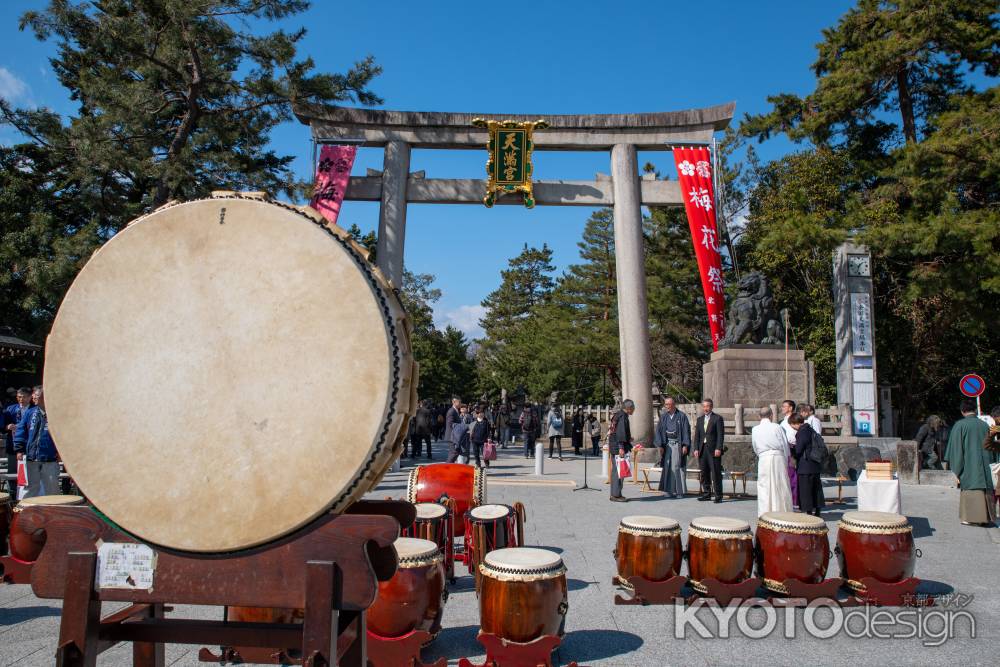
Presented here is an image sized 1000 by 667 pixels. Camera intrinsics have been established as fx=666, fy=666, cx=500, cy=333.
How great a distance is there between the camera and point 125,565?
1.83 metres

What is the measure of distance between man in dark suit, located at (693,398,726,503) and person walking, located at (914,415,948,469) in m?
5.02

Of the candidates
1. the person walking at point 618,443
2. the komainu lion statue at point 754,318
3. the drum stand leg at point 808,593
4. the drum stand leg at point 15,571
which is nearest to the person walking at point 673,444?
the person walking at point 618,443

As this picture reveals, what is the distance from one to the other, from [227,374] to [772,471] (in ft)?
17.0

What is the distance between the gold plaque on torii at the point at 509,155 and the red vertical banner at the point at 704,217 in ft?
10.6

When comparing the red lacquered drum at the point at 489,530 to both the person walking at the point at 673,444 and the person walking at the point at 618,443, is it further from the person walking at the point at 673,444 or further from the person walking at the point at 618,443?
the person walking at the point at 673,444

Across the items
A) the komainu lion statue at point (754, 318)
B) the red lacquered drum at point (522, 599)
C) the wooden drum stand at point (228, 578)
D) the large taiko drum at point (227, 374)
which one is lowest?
the red lacquered drum at point (522, 599)

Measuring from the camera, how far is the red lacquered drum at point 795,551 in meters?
3.94

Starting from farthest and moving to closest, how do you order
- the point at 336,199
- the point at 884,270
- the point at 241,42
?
1. the point at 884,270
2. the point at 336,199
3. the point at 241,42

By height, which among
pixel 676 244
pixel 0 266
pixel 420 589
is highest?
pixel 676 244

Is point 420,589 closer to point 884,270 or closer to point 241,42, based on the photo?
point 241,42

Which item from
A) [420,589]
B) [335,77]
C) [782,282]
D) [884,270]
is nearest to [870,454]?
[884,270]

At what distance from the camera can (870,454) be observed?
451 inches

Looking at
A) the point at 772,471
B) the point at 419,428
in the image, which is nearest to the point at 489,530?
the point at 772,471

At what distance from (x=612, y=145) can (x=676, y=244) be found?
340 inches
